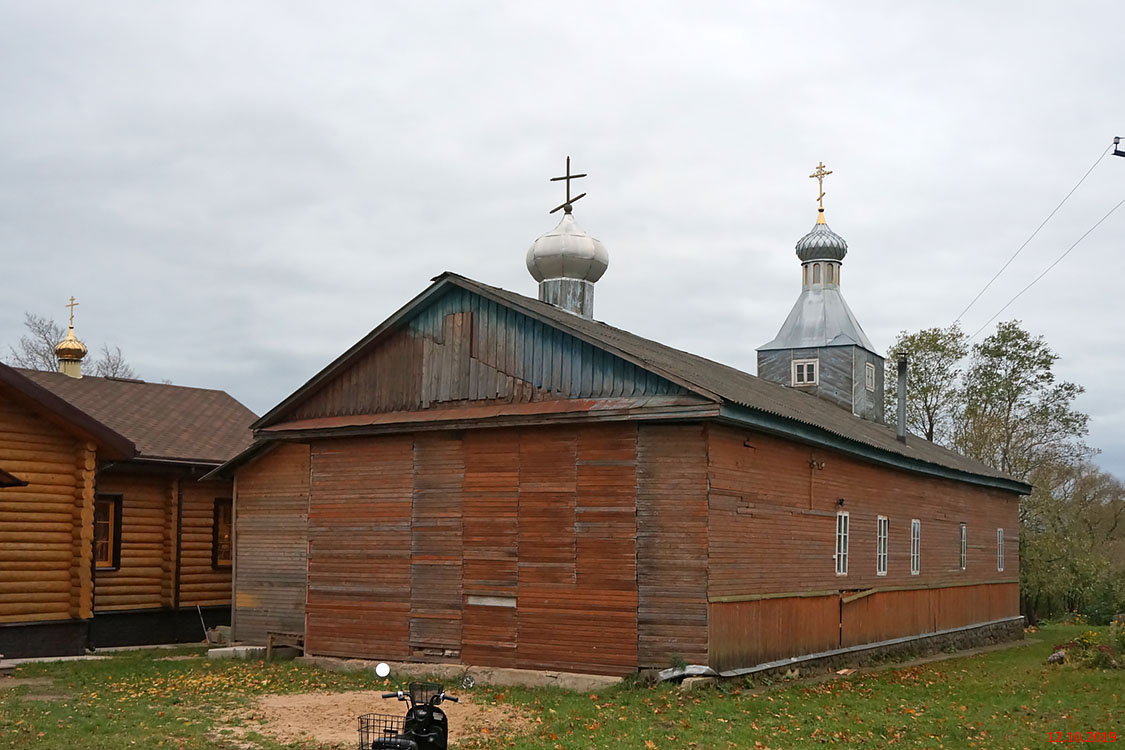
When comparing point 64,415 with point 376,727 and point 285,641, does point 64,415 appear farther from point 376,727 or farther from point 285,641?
point 376,727

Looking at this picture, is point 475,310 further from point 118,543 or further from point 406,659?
point 118,543

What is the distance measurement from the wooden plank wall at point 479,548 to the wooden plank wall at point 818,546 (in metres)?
1.44

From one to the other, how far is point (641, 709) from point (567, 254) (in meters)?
10.8

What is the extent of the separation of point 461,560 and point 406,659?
6.56ft

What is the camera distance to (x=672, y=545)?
17.0 metres

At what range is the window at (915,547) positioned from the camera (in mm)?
25641

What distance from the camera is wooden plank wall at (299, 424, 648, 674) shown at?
17.4 m

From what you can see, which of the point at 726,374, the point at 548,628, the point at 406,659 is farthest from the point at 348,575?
the point at 726,374

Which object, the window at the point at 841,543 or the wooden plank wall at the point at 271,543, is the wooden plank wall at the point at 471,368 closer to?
the wooden plank wall at the point at 271,543

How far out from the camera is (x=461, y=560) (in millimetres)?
19000

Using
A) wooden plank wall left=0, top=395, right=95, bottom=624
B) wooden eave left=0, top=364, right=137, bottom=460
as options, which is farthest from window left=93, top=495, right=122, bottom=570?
wooden plank wall left=0, top=395, right=95, bottom=624

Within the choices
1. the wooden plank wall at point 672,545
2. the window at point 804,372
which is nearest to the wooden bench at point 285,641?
the wooden plank wall at point 672,545

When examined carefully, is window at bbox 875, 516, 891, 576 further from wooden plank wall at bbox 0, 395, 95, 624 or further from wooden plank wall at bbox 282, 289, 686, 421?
wooden plank wall at bbox 0, 395, 95, 624
